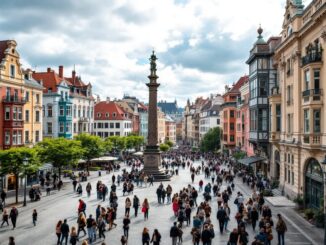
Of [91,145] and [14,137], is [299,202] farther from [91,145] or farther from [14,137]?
[91,145]

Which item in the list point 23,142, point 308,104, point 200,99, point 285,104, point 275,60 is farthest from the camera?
point 200,99

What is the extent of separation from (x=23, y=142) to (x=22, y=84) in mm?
7294

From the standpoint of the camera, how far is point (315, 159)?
27688mm

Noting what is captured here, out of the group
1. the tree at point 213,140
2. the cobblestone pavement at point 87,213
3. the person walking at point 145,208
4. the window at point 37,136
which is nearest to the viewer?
the cobblestone pavement at point 87,213

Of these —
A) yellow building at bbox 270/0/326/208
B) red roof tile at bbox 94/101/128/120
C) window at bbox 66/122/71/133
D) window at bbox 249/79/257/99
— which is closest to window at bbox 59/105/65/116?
window at bbox 66/122/71/133

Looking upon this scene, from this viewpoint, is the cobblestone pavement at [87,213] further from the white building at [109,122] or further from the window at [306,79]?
the white building at [109,122]

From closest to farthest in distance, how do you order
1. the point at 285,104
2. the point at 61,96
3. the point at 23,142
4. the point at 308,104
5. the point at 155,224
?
the point at 155,224, the point at 308,104, the point at 285,104, the point at 23,142, the point at 61,96

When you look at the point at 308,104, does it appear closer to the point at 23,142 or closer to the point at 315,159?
the point at 315,159

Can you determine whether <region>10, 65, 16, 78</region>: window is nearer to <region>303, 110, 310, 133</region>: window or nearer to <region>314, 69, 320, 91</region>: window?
<region>303, 110, 310, 133</region>: window

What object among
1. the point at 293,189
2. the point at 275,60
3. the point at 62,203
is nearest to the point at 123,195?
the point at 62,203

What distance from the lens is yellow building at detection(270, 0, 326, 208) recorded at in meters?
26.6

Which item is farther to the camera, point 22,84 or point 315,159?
point 22,84

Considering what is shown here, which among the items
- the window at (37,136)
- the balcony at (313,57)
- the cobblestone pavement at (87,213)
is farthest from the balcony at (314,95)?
the window at (37,136)

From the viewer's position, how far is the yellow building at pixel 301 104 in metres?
26.6
